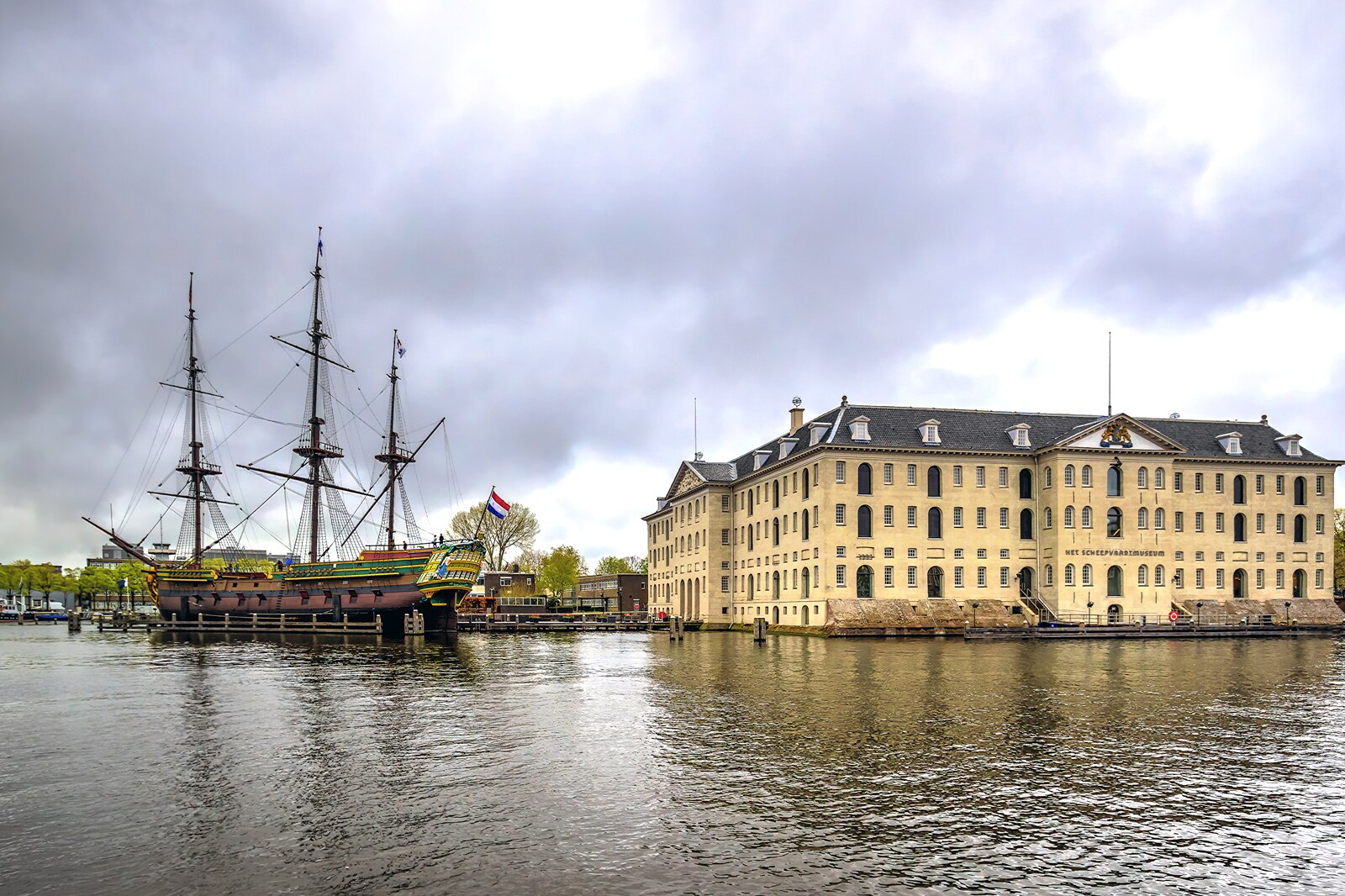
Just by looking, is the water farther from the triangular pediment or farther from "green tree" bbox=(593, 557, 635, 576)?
"green tree" bbox=(593, 557, 635, 576)

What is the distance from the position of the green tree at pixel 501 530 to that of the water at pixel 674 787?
9649cm

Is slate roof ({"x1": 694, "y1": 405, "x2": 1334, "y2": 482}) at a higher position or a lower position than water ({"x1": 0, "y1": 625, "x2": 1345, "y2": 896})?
higher

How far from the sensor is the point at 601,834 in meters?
15.0

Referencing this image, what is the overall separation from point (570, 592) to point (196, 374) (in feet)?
251

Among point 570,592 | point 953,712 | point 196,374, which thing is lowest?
point 570,592

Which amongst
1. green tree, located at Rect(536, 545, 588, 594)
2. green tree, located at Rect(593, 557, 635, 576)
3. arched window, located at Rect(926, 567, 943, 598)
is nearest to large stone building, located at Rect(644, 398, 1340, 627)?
arched window, located at Rect(926, 567, 943, 598)

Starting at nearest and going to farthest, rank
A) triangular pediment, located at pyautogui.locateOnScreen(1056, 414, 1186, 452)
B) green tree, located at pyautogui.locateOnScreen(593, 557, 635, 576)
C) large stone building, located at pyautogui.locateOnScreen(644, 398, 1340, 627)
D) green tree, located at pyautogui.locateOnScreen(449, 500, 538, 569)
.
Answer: large stone building, located at pyautogui.locateOnScreen(644, 398, 1340, 627), triangular pediment, located at pyautogui.locateOnScreen(1056, 414, 1186, 452), green tree, located at pyautogui.locateOnScreen(449, 500, 538, 569), green tree, located at pyautogui.locateOnScreen(593, 557, 635, 576)

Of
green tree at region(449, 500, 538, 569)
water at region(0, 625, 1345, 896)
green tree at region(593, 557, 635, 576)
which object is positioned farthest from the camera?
green tree at region(593, 557, 635, 576)

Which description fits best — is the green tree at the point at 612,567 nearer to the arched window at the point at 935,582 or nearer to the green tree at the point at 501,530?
the green tree at the point at 501,530

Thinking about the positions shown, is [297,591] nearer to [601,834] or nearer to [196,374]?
[196,374]

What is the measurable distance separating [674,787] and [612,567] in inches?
6356

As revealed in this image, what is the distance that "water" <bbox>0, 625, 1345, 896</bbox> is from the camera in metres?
13.2

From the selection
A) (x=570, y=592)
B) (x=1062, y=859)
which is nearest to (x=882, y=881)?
(x=1062, y=859)

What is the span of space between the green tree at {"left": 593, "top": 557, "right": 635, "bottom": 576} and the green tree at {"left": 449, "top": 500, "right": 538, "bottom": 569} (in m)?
30.2
